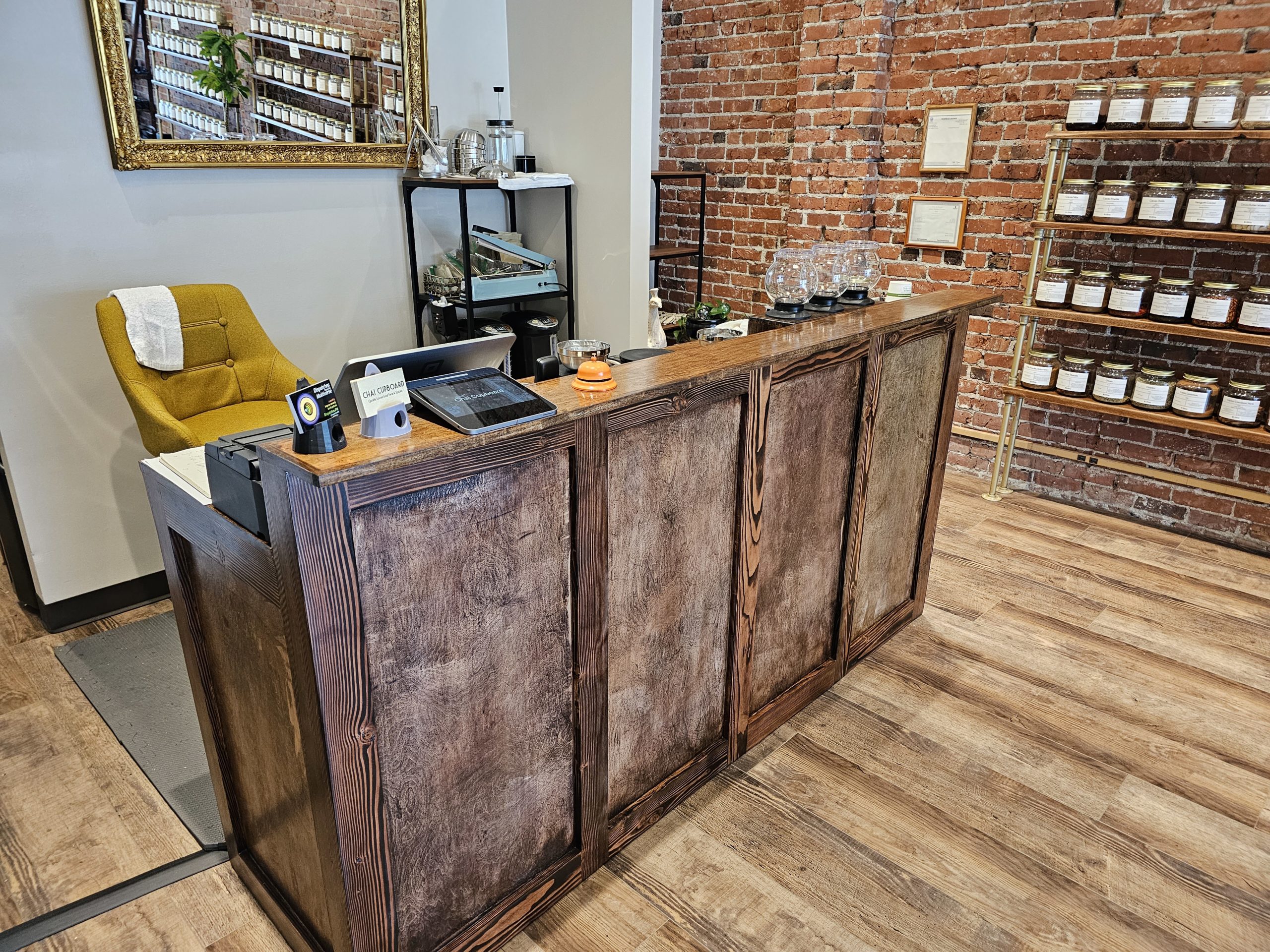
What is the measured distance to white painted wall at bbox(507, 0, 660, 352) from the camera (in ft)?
10.7

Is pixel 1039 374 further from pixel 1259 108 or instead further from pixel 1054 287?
pixel 1259 108

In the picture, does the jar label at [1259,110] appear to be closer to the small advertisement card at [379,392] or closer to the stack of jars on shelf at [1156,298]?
the stack of jars on shelf at [1156,298]

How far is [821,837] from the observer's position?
6.12ft

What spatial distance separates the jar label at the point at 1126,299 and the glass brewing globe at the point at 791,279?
1710mm

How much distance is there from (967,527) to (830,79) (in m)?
2.27

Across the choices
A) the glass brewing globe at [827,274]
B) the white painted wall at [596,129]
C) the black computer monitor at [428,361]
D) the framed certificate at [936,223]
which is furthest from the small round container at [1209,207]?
the black computer monitor at [428,361]

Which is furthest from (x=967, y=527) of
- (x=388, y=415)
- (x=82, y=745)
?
(x=82, y=745)

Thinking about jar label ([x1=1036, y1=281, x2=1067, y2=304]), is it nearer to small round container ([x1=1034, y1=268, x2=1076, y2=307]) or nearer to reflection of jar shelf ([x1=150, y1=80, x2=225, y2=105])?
small round container ([x1=1034, y1=268, x2=1076, y2=307])

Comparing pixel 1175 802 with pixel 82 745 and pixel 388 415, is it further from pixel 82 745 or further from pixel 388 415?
pixel 82 745

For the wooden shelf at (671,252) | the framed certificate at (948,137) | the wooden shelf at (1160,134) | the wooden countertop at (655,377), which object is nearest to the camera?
the wooden countertop at (655,377)

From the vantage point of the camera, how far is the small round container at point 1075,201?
3268mm

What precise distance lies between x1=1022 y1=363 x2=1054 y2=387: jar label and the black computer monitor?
2.77 meters

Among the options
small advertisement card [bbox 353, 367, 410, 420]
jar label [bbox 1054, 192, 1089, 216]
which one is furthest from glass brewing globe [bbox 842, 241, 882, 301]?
small advertisement card [bbox 353, 367, 410, 420]

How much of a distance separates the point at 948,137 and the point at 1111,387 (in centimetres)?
137
